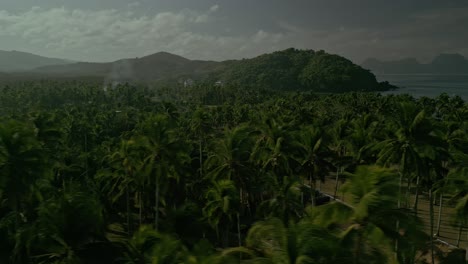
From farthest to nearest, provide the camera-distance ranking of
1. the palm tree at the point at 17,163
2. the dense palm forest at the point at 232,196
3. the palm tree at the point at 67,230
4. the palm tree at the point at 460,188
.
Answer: the palm tree at the point at 17,163 → the palm tree at the point at 460,188 → the palm tree at the point at 67,230 → the dense palm forest at the point at 232,196

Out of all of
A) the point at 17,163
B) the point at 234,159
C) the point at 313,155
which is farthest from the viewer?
the point at 313,155

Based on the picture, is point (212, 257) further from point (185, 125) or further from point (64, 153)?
point (185, 125)

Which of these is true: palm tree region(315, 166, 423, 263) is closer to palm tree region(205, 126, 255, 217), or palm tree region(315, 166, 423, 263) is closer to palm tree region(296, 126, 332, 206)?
palm tree region(205, 126, 255, 217)

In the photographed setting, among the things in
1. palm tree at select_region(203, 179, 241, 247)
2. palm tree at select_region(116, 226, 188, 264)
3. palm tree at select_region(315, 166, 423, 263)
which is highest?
palm tree at select_region(315, 166, 423, 263)

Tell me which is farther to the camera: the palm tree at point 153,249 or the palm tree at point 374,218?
the palm tree at point 374,218

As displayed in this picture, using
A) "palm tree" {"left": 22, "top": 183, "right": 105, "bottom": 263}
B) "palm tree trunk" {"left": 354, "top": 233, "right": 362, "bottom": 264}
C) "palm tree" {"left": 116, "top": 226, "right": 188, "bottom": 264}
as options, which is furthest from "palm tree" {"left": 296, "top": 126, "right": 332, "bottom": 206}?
"palm tree" {"left": 22, "top": 183, "right": 105, "bottom": 263}

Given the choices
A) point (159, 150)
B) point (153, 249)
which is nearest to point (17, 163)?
point (159, 150)

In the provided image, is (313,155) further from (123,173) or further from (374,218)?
(374,218)

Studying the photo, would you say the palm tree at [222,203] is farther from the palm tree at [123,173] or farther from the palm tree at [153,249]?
the palm tree at [153,249]

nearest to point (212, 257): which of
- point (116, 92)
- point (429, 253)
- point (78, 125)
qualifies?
point (429, 253)

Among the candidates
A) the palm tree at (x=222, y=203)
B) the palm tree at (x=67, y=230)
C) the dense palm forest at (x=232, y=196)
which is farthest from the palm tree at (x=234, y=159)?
the palm tree at (x=67, y=230)

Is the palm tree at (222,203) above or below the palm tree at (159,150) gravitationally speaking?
below
